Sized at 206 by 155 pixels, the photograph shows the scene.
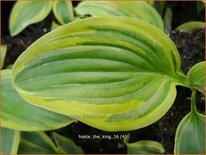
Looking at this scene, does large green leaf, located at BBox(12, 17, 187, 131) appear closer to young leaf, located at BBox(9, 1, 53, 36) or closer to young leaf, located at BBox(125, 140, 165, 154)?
young leaf, located at BBox(125, 140, 165, 154)

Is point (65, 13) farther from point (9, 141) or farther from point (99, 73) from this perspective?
point (99, 73)

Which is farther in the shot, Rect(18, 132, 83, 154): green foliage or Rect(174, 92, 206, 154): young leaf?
Rect(18, 132, 83, 154): green foliage

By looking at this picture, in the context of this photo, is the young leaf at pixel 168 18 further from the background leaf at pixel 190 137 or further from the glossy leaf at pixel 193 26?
the background leaf at pixel 190 137

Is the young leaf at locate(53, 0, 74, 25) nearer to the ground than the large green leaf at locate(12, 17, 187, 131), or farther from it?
nearer to the ground

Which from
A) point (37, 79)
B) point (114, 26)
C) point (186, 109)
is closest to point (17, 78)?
point (37, 79)

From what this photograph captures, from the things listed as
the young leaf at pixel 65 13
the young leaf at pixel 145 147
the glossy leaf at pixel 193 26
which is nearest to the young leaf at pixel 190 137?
the young leaf at pixel 145 147

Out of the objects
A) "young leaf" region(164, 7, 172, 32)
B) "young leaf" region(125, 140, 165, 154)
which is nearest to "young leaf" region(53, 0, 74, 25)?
"young leaf" region(164, 7, 172, 32)

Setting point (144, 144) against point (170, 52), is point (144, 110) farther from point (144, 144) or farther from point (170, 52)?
point (144, 144)

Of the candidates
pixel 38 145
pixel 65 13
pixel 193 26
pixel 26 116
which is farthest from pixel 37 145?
pixel 193 26
